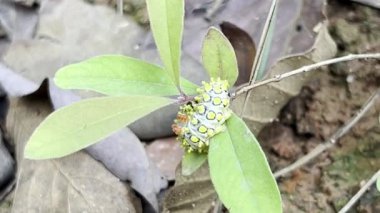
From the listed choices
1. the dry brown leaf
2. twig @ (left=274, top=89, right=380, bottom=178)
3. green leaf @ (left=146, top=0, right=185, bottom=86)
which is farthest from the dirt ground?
green leaf @ (left=146, top=0, right=185, bottom=86)

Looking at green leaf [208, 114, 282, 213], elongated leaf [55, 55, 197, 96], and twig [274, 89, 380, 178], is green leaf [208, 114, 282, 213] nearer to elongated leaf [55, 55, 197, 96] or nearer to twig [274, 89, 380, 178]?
elongated leaf [55, 55, 197, 96]

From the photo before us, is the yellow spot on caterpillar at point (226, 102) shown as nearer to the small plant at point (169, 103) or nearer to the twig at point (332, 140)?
the small plant at point (169, 103)

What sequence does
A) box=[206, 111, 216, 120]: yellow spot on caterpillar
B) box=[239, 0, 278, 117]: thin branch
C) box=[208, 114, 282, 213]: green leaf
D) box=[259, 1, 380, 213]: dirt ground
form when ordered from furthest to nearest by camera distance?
box=[259, 1, 380, 213]: dirt ground
box=[239, 0, 278, 117]: thin branch
box=[206, 111, 216, 120]: yellow spot on caterpillar
box=[208, 114, 282, 213]: green leaf

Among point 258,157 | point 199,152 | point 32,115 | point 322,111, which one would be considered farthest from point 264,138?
point 32,115

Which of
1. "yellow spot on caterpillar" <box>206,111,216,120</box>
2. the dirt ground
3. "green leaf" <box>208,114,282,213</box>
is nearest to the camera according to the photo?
"green leaf" <box>208,114,282,213</box>

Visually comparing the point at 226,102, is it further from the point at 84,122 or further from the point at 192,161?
the point at 84,122

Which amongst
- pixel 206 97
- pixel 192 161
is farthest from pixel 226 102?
pixel 192 161

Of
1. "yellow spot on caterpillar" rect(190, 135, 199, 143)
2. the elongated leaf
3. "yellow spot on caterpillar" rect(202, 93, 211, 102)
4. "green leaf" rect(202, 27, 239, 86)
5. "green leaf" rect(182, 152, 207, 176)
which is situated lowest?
"green leaf" rect(182, 152, 207, 176)
